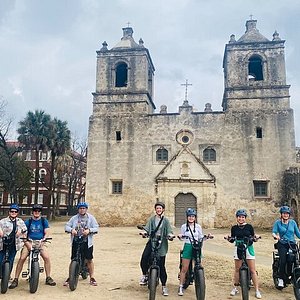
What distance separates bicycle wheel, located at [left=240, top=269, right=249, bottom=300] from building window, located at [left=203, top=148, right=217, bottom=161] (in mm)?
17536

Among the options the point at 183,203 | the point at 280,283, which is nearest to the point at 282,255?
the point at 280,283

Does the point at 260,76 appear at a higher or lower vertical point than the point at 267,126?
higher

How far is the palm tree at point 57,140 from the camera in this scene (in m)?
28.3

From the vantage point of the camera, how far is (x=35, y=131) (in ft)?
91.7

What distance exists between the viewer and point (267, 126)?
2264cm

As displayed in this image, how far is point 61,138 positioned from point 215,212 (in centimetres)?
1405

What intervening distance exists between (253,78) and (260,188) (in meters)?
7.77

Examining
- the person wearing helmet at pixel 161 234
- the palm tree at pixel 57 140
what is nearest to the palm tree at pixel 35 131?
the palm tree at pixel 57 140

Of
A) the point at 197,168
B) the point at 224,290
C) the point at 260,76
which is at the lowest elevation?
the point at 224,290

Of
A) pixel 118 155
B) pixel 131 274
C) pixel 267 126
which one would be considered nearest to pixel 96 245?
pixel 131 274

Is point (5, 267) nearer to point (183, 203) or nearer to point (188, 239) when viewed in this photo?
point (188, 239)

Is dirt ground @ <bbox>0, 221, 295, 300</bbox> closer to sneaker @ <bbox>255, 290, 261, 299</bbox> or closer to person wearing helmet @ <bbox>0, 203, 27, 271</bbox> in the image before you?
sneaker @ <bbox>255, 290, 261, 299</bbox>

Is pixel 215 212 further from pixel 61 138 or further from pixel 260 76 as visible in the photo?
pixel 61 138

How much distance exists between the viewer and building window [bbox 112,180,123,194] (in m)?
23.4
